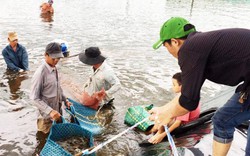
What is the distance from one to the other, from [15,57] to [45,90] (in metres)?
5.01

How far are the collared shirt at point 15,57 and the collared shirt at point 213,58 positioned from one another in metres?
7.81

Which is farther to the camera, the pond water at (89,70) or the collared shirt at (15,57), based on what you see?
the collared shirt at (15,57)

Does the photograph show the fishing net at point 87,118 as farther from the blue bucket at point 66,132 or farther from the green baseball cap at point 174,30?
the green baseball cap at point 174,30

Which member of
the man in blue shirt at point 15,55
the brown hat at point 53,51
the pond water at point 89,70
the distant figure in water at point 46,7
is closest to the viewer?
the brown hat at point 53,51

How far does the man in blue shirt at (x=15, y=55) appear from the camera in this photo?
8936mm

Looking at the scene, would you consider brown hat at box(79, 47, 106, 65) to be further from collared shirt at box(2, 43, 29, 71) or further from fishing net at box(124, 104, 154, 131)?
collared shirt at box(2, 43, 29, 71)

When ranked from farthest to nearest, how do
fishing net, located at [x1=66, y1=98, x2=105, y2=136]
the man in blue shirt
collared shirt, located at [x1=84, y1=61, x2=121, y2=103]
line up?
the man in blue shirt
collared shirt, located at [x1=84, y1=61, x2=121, y2=103]
fishing net, located at [x1=66, y1=98, x2=105, y2=136]

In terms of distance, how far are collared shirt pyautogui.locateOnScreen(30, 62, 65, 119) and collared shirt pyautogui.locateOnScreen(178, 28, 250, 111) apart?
292 cm

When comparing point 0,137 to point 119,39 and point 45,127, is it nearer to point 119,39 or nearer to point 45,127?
point 45,127

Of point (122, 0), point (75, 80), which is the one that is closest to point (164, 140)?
→ point (75, 80)

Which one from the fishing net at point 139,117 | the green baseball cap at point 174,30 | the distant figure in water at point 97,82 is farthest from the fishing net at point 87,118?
the green baseball cap at point 174,30

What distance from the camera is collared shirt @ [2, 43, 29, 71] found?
29.6 feet

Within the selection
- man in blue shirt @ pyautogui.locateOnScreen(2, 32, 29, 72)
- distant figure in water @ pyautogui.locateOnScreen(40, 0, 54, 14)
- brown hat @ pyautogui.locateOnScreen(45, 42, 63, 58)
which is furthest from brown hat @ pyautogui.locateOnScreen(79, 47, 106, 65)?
distant figure in water @ pyautogui.locateOnScreen(40, 0, 54, 14)

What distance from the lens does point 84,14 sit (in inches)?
939
